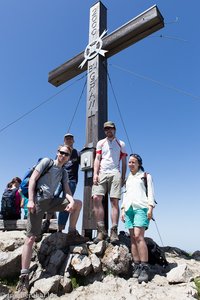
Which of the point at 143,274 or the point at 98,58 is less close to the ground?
the point at 98,58

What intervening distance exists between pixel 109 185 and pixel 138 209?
905 millimetres

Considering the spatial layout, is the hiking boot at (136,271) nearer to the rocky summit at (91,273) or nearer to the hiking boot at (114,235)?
the rocky summit at (91,273)

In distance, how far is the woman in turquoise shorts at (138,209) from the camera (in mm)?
4777

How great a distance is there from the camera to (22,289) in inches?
179

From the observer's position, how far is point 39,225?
16.7 feet

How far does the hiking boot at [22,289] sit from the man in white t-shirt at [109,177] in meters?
1.43

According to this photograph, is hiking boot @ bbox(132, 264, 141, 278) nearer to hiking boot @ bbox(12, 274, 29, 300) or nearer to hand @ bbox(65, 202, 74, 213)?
hand @ bbox(65, 202, 74, 213)

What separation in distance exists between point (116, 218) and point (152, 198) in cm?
85

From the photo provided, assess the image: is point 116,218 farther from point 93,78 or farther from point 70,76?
point 70,76

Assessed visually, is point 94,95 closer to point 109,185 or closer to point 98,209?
point 109,185

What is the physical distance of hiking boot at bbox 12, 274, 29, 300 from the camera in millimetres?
4406

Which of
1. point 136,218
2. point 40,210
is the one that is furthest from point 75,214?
point 136,218

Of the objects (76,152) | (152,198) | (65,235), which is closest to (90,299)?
(65,235)

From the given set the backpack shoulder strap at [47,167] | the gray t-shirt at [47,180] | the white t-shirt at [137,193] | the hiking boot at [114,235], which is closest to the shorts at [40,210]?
the gray t-shirt at [47,180]
